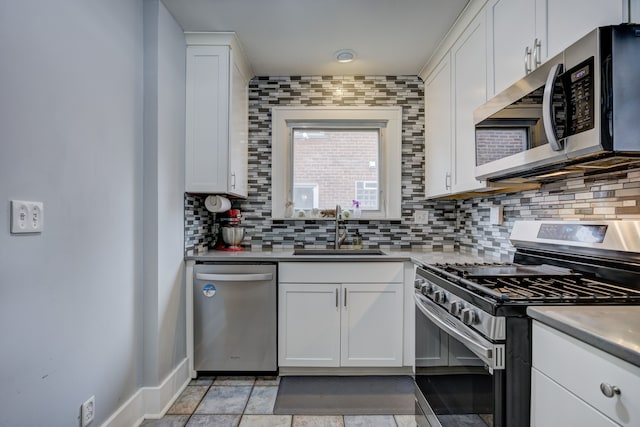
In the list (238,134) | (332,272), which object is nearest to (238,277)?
(332,272)

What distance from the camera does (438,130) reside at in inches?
97.3

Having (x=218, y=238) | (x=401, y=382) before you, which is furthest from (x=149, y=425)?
(x=401, y=382)

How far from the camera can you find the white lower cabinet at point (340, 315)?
228 cm

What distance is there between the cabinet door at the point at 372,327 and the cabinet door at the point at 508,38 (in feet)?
4.76

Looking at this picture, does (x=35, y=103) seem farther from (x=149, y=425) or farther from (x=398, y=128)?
(x=398, y=128)

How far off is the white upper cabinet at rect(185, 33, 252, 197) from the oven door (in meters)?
1.56

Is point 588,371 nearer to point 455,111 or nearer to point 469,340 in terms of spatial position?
point 469,340

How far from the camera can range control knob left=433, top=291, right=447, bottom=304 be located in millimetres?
1399

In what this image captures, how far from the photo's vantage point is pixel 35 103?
116cm

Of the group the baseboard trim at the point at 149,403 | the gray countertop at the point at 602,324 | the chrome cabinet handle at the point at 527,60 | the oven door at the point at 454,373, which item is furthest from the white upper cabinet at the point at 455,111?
the baseboard trim at the point at 149,403

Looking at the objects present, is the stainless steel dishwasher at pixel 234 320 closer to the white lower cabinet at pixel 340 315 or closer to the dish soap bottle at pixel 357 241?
the white lower cabinet at pixel 340 315

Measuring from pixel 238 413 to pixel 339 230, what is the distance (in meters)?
1.53

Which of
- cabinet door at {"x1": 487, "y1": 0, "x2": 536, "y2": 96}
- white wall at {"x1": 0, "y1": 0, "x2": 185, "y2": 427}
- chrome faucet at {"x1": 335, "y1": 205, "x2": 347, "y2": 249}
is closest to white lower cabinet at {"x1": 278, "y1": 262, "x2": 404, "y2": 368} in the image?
chrome faucet at {"x1": 335, "y1": 205, "x2": 347, "y2": 249}

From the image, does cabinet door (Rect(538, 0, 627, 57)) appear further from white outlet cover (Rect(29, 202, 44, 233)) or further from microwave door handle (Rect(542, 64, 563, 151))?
white outlet cover (Rect(29, 202, 44, 233))
